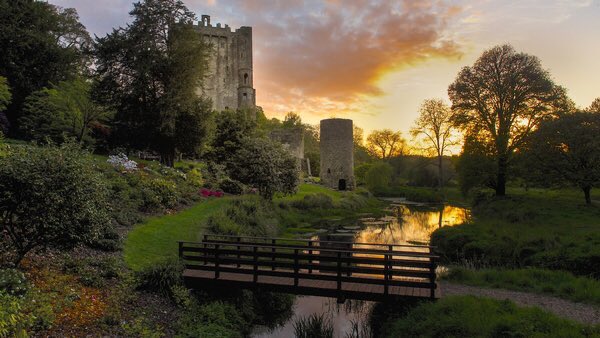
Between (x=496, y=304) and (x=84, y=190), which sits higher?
(x=84, y=190)

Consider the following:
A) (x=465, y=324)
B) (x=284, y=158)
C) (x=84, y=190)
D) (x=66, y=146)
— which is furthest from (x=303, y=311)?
(x=284, y=158)

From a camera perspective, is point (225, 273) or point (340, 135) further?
point (340, 135)

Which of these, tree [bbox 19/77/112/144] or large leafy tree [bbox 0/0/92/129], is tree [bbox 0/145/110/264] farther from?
large leafy tree [bbox 0/0/92/129]

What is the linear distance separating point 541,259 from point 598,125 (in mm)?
14728

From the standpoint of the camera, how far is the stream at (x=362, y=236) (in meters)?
11.9

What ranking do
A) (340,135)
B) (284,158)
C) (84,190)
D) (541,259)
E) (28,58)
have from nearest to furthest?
(84,190) < (541,259) < (284,158) < (28,58) < (340,135)

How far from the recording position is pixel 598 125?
25094 mm

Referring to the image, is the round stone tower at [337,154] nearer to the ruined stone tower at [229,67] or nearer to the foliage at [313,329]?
the ruined stone tower at [229,67]

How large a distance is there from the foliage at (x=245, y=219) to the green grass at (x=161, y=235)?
2.21 feet

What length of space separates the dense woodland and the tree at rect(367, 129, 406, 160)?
28.5 m

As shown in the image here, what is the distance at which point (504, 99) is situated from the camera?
33.0m

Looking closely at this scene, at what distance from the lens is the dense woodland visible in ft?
31.0

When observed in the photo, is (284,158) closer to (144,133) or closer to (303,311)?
(144,133)

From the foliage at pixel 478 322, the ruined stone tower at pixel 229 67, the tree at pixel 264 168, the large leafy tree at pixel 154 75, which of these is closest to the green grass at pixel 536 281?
the foliage at pixel 478 322
